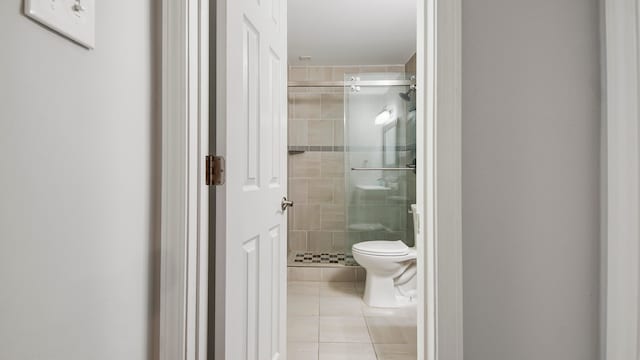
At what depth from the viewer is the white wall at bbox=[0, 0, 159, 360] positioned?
51 centimetres

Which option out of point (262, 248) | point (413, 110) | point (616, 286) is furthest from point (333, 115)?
point (616, 286)

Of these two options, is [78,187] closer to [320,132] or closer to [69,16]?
[69,16]

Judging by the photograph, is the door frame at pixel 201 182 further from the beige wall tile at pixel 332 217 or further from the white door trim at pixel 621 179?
the beige wall tile at pixel 332 217

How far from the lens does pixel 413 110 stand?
10.6 ft

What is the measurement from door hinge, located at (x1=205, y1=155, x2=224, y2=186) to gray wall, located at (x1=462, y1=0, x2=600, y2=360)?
27.6 inches

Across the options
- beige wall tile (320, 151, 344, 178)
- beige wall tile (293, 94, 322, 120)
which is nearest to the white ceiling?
beige wall tile (293, 94, 322, 120)

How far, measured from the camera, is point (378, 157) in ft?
11.1

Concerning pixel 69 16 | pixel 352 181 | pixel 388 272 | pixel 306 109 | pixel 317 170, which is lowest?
pixel 388 272

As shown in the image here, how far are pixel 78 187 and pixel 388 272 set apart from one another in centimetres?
261

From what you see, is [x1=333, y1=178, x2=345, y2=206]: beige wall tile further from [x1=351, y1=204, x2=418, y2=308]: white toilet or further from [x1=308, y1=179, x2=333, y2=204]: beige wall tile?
[x1=351, y1=204, x2=418, y2=308]: white toilet

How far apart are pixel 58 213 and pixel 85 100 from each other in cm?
22

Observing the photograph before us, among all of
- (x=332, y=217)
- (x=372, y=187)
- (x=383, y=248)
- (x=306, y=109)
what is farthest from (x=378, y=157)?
(x=306, y=109)

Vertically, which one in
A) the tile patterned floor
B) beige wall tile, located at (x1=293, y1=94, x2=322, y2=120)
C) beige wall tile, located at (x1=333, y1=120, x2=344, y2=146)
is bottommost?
the tile patterned floor

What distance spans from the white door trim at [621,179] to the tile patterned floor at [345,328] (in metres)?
1.38
